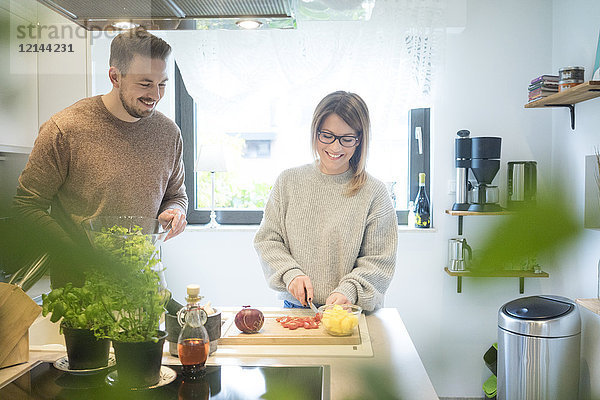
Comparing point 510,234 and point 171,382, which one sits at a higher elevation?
point 510,234

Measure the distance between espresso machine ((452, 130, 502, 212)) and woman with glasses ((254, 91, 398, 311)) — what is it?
110cm

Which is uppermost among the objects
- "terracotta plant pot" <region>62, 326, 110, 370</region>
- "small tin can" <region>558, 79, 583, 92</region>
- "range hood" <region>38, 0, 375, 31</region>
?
"small tin can" <region>558, 79, 583, 92</region>

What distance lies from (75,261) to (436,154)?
2948 millimetres

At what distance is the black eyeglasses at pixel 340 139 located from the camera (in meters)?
1.70

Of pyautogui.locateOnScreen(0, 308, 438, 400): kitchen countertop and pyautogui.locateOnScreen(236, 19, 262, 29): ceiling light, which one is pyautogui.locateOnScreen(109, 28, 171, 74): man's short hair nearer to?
pyautogui.locateOnScreen(236, 19, 262, 29): ceiling light

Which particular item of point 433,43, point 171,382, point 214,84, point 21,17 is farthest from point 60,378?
point 433,43

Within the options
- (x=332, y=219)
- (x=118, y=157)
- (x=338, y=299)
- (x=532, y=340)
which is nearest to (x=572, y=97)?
(x=532, y=340)

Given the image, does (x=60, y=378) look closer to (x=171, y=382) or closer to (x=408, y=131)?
(x=171, y=382)

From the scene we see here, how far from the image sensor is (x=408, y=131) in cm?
310

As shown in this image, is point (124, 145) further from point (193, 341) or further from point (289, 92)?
point (289, 92)

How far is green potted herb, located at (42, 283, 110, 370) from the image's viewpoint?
0.82 m

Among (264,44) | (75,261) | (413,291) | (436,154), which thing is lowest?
(413,291)

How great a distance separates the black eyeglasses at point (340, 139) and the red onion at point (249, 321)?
2.03 ft

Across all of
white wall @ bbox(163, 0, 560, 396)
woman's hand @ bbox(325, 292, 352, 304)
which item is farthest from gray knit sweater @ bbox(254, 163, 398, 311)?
white wall @ bbox(163, 0, 560, 396)
